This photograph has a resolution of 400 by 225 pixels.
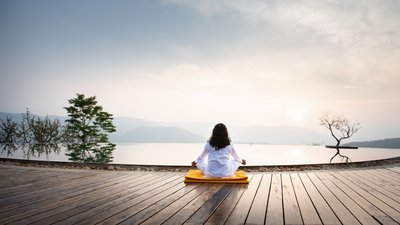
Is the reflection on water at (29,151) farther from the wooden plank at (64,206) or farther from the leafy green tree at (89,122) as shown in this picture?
the wooden plank at (64,206)

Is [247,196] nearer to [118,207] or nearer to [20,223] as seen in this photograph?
[118,207]

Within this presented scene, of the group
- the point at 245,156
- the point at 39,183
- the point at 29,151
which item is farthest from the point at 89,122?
the point at 39,183

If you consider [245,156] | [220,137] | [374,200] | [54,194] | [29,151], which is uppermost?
[29,151]

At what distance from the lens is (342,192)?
435 cm

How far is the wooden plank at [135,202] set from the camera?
2896 millimetres

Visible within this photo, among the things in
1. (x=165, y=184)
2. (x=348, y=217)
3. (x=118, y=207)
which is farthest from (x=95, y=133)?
(x=348, y=217)

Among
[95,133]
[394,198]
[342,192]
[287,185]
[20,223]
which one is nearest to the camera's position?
[20,223]

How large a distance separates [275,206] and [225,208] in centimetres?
62

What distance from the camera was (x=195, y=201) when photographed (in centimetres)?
371

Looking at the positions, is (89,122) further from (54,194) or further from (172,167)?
(54,194)

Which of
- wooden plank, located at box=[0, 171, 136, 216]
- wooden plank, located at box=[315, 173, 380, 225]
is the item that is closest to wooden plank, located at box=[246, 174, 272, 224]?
wooden plank, located at box=[315, 173, 380, 225]

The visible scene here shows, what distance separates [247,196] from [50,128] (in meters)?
25.2

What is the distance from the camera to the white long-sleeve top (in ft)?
17.7

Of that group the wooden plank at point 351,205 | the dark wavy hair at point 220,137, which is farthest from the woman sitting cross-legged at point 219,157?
the wooden plank at point 351,205
